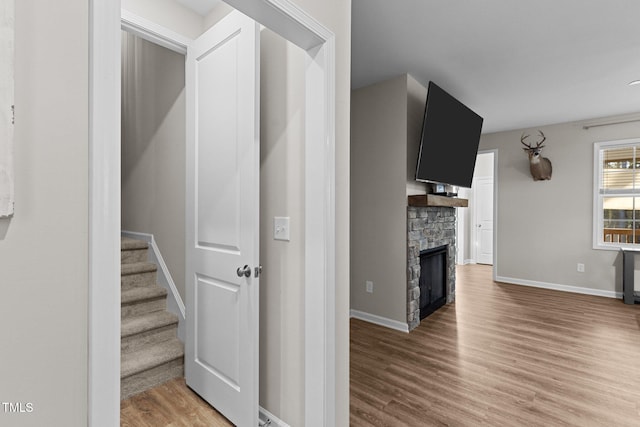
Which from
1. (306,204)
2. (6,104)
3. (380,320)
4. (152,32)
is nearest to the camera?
(6,104)

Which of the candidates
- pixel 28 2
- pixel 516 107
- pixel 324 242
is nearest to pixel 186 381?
pixel 324 242

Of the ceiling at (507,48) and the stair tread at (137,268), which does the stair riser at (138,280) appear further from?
the ceiling at (507,48)

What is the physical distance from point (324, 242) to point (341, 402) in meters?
0.80

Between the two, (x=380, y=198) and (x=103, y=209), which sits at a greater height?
(x=380, y=198)

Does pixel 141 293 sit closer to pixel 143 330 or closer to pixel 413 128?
pixel 143 330

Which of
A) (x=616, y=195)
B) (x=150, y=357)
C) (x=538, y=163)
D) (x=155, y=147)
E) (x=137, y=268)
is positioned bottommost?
(x=150, y=357)

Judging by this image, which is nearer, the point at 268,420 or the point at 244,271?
the point at 244,271

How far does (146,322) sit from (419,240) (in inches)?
102

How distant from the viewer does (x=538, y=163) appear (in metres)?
4.94

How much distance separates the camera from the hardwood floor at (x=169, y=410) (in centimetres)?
179

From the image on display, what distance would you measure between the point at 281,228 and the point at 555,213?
16.5 ft

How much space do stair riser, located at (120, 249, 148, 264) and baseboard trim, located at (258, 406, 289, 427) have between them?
1.71m

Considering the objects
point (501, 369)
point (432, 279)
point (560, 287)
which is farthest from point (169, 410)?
point (560, 287)

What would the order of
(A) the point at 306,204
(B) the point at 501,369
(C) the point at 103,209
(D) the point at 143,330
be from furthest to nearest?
1. (B) the point at 501,369
2. (D) the point at 143,330
3. (A) the point at 306,204
4. (C) the point at 103,209
